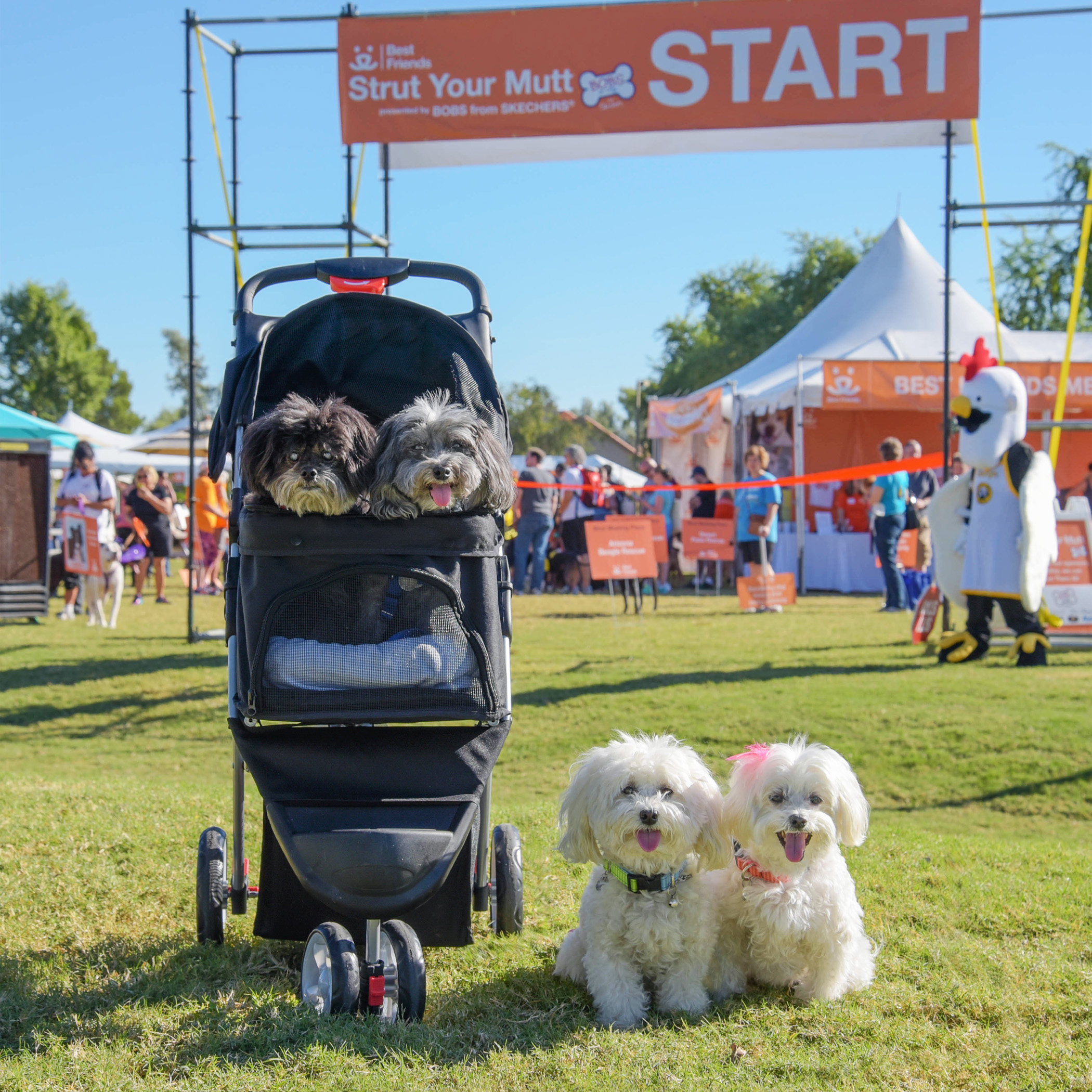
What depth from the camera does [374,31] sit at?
8.48 m

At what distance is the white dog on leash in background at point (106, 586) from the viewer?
1292cm

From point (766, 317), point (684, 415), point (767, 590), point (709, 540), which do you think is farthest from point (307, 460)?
point (766, 317)

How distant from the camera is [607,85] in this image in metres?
8.38

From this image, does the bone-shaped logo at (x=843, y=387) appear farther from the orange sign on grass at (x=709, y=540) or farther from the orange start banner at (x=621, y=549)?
the orange start banner at (x=621, y=549)

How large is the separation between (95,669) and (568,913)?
705 cm

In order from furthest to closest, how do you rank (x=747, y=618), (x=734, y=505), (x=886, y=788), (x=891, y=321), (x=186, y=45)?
1. (x=891, y=321)
2. (x=734, y=505)
3. (x=747, y=618)
4. (x=186, y=45)
5. (x=886, y=788)

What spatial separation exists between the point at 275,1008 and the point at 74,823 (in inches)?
92.3

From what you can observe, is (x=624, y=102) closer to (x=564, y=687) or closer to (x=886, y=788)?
(x=564, y=687)

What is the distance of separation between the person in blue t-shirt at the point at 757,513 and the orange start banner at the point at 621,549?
1.94m

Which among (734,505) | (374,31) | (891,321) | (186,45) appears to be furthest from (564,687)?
(891,321)

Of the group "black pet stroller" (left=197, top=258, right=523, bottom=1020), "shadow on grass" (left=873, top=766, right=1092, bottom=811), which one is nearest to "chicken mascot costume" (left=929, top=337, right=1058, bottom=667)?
"shadow on grass" (left=873, top=766, right=1092, bottom=811)

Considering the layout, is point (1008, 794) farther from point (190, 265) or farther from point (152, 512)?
point (152, 512)

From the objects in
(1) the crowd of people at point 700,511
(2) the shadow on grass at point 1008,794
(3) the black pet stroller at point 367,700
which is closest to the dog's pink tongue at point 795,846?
(3) the black pet stroller at point 367,700

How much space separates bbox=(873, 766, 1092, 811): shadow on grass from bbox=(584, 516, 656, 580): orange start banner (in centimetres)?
549
